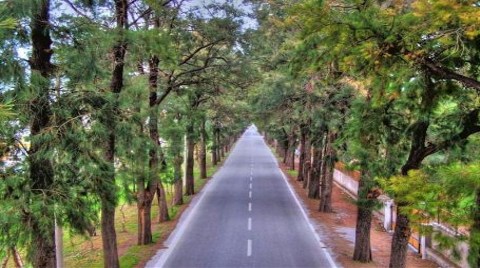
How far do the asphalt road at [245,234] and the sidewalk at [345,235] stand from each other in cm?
52

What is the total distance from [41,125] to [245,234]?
1336cm

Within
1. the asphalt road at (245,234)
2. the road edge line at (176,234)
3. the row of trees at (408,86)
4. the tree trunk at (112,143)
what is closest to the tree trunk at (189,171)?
the road edge line at (176,234)

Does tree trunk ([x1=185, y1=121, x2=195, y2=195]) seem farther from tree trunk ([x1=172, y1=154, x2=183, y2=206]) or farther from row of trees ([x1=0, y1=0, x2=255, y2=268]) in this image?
row of trees ([x1=0, y1=0, x2=255, y2=268])

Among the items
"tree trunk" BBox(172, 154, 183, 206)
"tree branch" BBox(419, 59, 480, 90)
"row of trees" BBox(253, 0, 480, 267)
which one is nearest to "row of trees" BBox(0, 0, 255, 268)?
"row of trees" BBox(253, 0, 480, 267)

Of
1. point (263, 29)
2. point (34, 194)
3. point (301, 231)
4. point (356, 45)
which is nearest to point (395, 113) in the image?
point (356, 45)

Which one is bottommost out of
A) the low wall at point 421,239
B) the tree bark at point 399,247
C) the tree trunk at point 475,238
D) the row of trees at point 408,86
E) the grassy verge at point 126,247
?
the grassy verge at point 126,247

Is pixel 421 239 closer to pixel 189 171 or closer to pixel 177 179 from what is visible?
pixel 177 179

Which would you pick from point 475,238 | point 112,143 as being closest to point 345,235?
point 112,143

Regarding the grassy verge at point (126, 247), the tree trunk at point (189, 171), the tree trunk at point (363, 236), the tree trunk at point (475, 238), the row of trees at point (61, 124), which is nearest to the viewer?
the tree trunk at point (475, 238)

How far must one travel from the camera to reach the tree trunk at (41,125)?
8.59 metres

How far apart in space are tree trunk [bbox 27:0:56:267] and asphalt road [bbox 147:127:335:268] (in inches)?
308

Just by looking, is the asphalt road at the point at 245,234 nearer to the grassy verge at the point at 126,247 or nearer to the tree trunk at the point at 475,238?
the grassy verge at the point at 126,247

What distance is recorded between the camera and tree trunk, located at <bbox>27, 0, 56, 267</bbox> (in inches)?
338

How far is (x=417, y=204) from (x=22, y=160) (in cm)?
638
